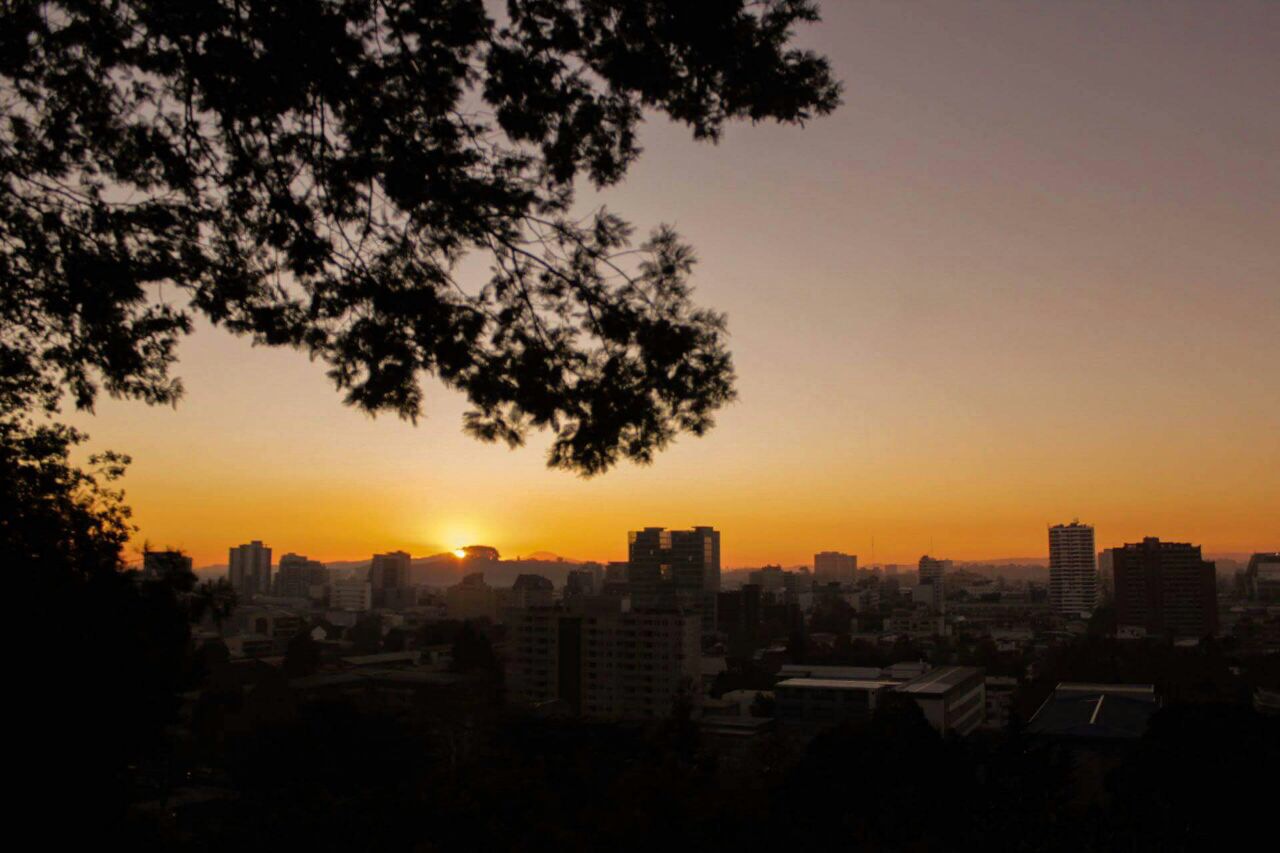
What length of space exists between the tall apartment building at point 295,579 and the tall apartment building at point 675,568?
34672 millimetres

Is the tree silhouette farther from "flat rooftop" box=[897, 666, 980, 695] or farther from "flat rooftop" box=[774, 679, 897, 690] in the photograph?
"flat rooftop" box=[774, 679, 897, 690]

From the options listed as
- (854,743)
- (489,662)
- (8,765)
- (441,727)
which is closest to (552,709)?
(441,727)

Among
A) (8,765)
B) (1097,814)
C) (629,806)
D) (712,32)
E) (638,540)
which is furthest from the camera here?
(638,540)

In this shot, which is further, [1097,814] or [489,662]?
[489,662]

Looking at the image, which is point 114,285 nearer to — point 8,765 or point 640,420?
point 8,765

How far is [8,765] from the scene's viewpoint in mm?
2365

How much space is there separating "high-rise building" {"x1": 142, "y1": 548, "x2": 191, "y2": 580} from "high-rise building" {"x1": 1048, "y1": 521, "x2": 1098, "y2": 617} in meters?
74.8

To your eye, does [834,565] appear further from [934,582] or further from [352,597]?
[352,597]

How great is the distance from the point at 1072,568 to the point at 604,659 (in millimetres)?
58281

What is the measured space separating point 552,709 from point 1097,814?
1496 centimetres

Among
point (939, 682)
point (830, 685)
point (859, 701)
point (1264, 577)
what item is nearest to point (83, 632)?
point (859, 701)

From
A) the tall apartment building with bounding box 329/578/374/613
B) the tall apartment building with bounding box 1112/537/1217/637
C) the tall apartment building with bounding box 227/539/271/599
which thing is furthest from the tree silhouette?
the tall apartment building with bounding box 329/578/374/613

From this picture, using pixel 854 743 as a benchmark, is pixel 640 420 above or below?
above

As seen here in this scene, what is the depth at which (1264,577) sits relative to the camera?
88.6 m
